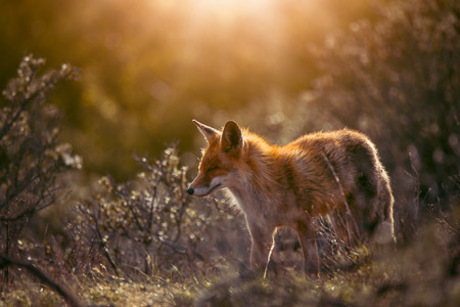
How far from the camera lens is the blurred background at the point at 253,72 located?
36.9 feet

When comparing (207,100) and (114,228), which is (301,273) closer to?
(114,228)

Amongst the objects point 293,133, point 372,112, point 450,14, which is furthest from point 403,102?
point 293,133

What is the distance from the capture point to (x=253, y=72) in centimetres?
3459

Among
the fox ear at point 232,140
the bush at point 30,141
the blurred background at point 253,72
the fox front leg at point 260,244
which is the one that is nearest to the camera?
the fox front leg at point 260,244

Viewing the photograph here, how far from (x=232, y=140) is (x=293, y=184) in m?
0.84

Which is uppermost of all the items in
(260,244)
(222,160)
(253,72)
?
(253,72)

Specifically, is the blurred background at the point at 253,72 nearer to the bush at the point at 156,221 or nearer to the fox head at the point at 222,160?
the bush at the point at 156,221

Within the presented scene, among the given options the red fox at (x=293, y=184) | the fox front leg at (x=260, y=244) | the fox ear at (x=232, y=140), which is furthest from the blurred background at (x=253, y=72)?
the fox ear at (x=232, y=140)

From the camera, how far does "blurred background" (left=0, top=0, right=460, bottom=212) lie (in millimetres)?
11242

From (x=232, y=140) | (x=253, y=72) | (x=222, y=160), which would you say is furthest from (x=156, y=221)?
(x=253, y=72)

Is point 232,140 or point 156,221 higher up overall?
point 232,140

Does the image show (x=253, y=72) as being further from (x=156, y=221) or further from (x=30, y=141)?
(x=156, y=221)

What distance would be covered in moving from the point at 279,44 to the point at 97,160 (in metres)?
14.4

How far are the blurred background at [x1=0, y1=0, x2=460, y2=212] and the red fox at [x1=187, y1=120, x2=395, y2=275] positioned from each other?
581 mm
